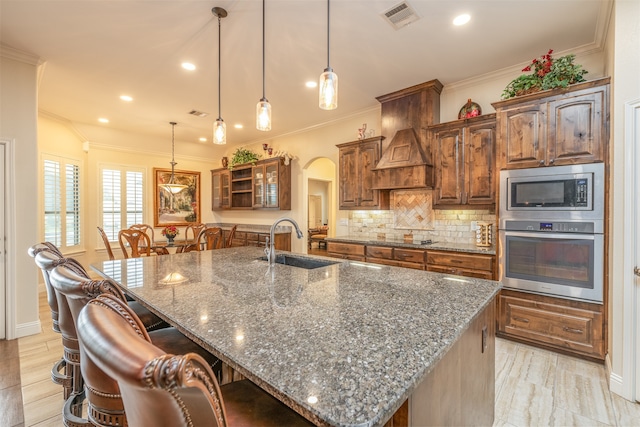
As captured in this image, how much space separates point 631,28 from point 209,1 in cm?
315

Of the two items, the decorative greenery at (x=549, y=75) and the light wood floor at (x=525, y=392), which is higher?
the decorative greenery at (x=549, y=75)

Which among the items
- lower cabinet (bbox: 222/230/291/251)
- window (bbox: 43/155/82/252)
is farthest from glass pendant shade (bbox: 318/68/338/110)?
window (bbox: 43/155/82/252)

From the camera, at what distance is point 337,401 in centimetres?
64

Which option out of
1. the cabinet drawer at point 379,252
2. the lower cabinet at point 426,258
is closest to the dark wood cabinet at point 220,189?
the lower cabinet at point 426,258

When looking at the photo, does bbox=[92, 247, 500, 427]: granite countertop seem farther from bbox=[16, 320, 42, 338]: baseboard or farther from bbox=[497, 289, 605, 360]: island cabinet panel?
bbox=[16, 320, 42, 338]: baseboard

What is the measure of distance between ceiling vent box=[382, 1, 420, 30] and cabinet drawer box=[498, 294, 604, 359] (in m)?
2.79

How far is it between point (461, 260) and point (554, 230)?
0.89 m

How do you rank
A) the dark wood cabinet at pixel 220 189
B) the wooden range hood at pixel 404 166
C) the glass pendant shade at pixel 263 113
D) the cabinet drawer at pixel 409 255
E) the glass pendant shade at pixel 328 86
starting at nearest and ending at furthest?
the glass pendant shade at pixel 328 86
the glass pendant shade at pixel 263 113
the cabinet drawer at pixel 409 255
the wooden range hood at pixel 404 166
the dark wood cabinet at pixel 220 189

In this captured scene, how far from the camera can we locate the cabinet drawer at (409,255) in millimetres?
3555

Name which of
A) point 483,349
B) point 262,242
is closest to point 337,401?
point 483,349

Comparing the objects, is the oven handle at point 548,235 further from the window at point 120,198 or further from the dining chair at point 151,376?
the window at point 120,198

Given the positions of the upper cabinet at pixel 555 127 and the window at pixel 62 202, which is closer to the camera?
the upper cabinet at pixel 555 127

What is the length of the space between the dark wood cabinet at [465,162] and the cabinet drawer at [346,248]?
115 cm

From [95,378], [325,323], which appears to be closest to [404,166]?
[325,323]
